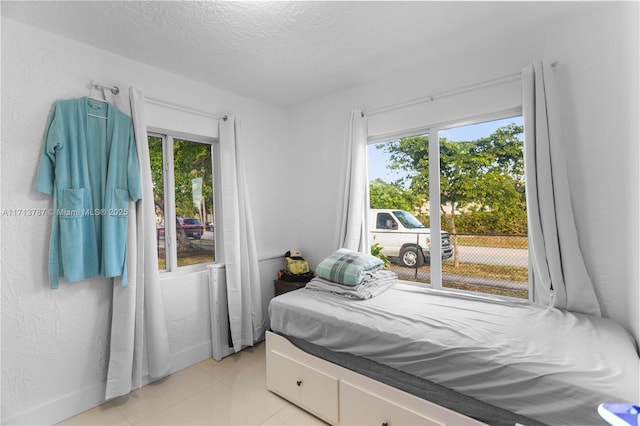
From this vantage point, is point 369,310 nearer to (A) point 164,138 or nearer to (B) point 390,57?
(B) point 390,57

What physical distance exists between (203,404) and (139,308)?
2.83 ft

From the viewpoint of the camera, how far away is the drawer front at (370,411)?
5.04 ft

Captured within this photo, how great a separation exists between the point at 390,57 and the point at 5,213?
2.91 metres

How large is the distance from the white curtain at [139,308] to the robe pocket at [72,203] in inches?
12.2

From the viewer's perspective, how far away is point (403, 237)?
112 inches

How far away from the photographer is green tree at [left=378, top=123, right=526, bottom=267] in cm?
227

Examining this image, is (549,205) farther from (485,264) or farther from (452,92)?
(452,92)

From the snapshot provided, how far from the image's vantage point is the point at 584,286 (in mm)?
1830

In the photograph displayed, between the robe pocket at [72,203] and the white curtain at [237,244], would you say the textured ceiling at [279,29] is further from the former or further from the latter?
the robe pocket at [72,203]

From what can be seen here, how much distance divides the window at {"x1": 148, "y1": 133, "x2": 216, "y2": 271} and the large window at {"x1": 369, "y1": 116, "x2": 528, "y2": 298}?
170 cm

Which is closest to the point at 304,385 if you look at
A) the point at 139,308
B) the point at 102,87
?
the point at 139,308

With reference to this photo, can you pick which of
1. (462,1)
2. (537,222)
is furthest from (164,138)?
(537,222)

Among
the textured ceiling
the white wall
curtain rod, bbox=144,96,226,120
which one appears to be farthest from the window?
the textured ceiling

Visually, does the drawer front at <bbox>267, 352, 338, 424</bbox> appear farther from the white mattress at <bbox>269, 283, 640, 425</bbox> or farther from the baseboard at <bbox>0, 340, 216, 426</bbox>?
the baseboard at <bbox>0, 340, 216, 426</bbox>
